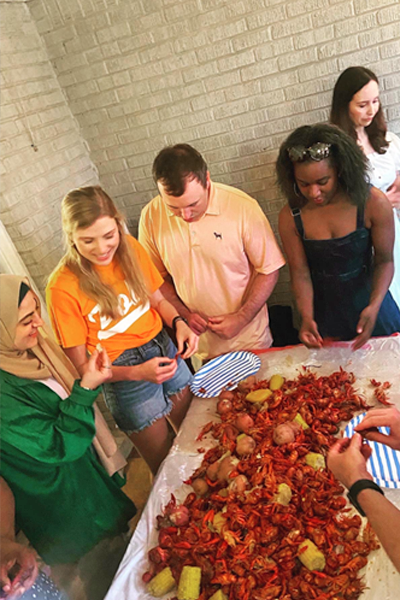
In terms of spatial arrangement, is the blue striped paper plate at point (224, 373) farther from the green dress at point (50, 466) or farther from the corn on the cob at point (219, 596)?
the corn on the cob at point (219, 596)

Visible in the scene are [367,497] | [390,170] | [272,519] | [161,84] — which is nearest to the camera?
[367,497]

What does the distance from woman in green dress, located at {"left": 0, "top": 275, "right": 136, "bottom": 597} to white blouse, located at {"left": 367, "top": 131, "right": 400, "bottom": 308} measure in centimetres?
165

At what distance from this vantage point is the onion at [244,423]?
5.17 ft

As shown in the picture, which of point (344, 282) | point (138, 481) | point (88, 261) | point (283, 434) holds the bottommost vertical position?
point (138, 481)

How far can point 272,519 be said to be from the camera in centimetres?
127

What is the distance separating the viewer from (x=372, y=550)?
1.13 meters

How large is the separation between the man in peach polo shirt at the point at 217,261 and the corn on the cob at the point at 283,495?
91 centimetres

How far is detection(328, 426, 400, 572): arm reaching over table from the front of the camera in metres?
0.96

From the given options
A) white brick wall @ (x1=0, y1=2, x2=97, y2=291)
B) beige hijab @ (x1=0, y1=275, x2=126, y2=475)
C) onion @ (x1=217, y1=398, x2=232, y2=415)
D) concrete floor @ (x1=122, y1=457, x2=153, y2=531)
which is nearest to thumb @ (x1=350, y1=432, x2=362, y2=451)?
onion @ (x1=217, y1=398, x2=232, y2=415)

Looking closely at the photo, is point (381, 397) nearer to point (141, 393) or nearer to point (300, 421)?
point (300, 421)

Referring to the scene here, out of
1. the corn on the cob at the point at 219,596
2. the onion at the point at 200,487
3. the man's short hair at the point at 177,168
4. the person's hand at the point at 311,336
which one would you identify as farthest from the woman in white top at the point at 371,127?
the corn on the cob at the point at 219,596

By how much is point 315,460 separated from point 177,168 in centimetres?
124

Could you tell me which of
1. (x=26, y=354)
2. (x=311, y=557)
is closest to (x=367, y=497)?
(x=311, y=557)

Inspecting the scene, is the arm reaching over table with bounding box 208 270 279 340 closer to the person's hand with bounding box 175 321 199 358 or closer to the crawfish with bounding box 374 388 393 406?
the person's hand with bounding box 175 321 199 358
